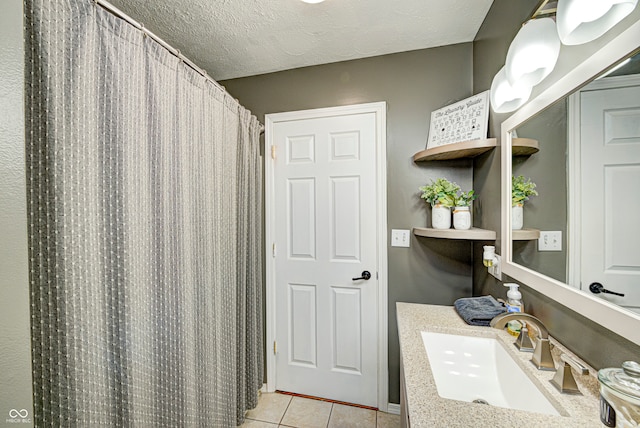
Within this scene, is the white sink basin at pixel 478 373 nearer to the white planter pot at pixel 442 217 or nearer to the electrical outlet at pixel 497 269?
the electrical outlet at pixel 497 269

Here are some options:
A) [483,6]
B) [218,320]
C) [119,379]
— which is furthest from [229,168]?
[483,6]

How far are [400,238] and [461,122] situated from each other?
2.68 feet

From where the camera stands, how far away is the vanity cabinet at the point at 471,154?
103 centimetres

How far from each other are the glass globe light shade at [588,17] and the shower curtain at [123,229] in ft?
4.65

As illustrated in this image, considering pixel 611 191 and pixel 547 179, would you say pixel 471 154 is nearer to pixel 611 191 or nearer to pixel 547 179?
pixel 547 179

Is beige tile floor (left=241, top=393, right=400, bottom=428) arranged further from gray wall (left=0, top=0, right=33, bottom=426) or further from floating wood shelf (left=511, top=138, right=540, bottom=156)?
floating wood shelf (left=511, top=138, right=540, bottom=156)

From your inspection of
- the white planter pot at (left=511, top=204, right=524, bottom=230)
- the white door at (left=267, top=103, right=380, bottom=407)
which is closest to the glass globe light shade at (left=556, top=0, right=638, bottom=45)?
the white planter pot at (left=511, top=204, right=524, bottom=230)

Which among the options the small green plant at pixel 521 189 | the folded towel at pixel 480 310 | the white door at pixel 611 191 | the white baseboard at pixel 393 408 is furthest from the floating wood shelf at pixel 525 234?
the white baseboard at pixel 393 408

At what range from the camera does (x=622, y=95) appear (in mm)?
614

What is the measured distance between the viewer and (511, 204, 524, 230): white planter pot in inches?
41.6

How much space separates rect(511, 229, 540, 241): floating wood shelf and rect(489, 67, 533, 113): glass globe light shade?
0.53 m

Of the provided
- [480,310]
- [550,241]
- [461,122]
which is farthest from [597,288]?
[461,122]

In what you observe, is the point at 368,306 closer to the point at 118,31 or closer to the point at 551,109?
the point at 551,109

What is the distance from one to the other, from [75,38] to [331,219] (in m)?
1.49
